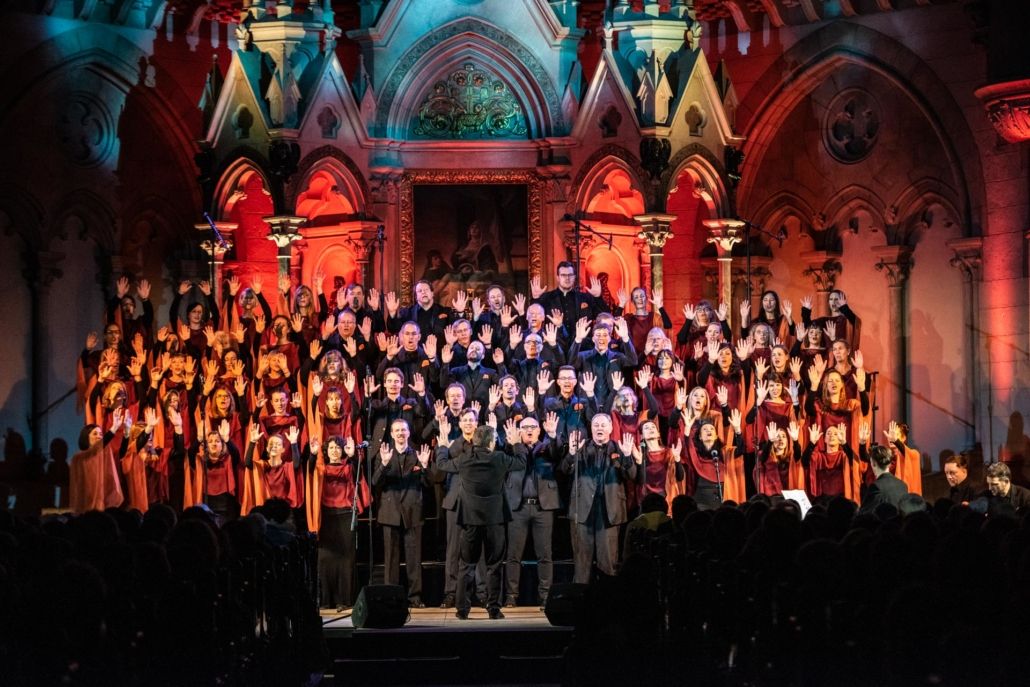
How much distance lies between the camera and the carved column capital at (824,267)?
17719mm

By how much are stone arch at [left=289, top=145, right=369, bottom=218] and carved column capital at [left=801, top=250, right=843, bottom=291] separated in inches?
170

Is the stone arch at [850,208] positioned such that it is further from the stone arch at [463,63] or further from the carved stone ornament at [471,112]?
the carved stone ornament at [471,112]

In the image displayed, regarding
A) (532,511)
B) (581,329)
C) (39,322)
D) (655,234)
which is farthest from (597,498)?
(39,322)

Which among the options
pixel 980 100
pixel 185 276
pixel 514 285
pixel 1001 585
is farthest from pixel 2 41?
pixel 1001 585

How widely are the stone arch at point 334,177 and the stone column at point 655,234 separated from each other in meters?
2.61

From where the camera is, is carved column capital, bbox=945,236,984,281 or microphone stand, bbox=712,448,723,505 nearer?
microphone stand, bbox=712,448,723,505

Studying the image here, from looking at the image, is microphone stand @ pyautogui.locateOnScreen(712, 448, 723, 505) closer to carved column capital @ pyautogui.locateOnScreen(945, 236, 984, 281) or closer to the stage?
the stage

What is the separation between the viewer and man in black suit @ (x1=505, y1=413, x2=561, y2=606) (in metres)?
12.9

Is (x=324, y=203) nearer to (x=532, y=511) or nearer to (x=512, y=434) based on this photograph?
(x=512, y=434)

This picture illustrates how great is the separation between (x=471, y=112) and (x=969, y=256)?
4.76 m

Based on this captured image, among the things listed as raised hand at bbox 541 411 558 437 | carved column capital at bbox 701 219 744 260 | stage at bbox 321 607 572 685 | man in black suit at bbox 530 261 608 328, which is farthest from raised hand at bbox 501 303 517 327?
stage at bbox 321 607 572 685

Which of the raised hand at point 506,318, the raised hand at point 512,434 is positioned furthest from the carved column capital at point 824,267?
the raised hand at point 512,434

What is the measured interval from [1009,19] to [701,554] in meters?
7.24

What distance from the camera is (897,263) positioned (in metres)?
17.2
